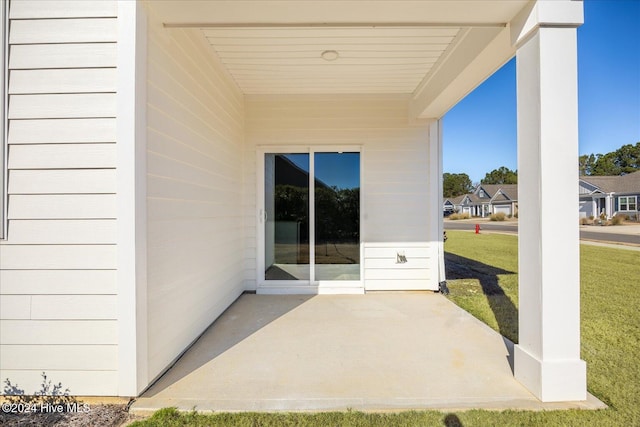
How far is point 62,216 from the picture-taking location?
1.87 metres

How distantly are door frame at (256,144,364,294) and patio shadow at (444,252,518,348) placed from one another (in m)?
1.74

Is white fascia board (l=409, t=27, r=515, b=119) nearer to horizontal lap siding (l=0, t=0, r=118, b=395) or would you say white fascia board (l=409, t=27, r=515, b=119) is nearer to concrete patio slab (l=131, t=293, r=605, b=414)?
concrete patio slab (l=131, t=293, r=605, b=414)

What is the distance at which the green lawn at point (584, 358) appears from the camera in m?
1.65

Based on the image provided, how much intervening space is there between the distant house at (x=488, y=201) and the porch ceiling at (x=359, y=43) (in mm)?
31862

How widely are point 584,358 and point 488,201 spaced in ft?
145

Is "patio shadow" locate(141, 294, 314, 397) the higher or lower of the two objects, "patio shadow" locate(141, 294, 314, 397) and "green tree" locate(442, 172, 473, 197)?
the lower

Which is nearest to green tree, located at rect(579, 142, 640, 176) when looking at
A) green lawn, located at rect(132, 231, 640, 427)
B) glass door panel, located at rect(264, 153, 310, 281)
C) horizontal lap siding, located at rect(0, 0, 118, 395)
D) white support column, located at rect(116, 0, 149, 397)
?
green lawn, located at rect(132, 231, 640, 427)

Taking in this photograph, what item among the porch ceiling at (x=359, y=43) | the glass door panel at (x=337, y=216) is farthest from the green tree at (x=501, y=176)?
the porch ceiling at (x=359, y=43)

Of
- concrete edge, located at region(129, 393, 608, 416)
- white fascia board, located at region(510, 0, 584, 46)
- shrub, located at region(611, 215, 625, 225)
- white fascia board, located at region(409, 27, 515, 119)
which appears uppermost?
white fascia board, located at region(409, 27, 515, 119)

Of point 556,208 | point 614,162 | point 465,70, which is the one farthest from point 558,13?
point 614,162

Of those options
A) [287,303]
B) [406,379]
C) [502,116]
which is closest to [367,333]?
[406,379]

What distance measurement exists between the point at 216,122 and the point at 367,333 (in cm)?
273

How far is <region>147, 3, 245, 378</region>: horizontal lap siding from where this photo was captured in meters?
2.04

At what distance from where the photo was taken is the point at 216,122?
3279mm
